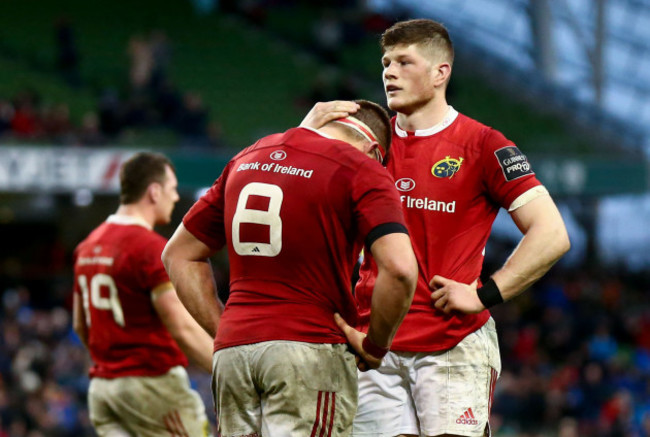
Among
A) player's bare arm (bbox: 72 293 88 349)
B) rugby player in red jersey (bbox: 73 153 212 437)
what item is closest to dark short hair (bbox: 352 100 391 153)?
rugby player in red jersey (bbox: 73 153 212 437)

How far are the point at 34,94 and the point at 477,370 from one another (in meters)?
14.8

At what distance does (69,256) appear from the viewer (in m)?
20.2

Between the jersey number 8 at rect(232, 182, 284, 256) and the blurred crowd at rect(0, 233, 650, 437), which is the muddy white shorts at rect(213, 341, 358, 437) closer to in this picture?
the jersey number 8 at rect(232, 182, 284, 256)

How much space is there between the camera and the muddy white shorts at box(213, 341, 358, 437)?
3.78 metres

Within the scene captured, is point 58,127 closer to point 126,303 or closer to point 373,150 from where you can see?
point 126,303

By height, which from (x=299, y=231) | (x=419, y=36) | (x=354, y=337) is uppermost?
(x=419, y=36)

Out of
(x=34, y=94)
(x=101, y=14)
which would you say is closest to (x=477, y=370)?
(x=34, y=94)

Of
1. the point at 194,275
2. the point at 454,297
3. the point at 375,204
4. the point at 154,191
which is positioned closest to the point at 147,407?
the point at 154,191

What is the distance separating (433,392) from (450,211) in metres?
0.79

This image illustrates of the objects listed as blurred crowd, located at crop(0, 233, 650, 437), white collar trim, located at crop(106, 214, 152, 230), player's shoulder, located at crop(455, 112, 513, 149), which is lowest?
blurred crowd, located at crop(0, 233, 650, 437)

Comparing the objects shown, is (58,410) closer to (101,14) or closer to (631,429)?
(631,429)

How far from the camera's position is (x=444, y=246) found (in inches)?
180

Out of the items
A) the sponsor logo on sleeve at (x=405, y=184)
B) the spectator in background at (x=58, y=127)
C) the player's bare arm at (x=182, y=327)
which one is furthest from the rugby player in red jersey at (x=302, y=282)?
the spectator in background at (x=58, y=127)

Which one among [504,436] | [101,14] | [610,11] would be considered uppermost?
[610,11]
